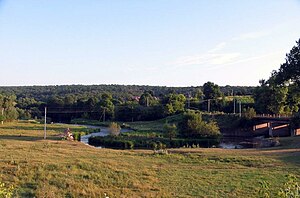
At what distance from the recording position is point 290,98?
4875cm

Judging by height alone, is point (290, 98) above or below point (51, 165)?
above

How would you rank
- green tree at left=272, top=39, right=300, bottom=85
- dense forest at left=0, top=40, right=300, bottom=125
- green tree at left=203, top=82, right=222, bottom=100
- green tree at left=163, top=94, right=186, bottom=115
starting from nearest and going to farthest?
green tree at left=272, top=39, right=300, bottom=85, dense forest at left=0, top=40, right=300, bottom=125, green tree at left=163, top=94, right=186, bottom=115, green tree at left=203, top=82, right=222, bottom=100

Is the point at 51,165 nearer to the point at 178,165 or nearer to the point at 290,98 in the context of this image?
the point at 178,165

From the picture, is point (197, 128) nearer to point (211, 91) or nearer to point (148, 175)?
point (148, 175)

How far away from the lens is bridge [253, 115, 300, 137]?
62.6m

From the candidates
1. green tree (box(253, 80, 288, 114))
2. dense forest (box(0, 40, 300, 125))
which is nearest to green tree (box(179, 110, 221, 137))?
green tree (box(253, 80, 288, 114))

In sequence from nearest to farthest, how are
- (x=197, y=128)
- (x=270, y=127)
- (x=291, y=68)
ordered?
(x=291, y=68) → (x=197, y=128) → (x=270, y=127)

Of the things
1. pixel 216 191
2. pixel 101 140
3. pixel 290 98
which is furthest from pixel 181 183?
pixel 290 98

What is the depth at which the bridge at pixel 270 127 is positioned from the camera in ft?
205

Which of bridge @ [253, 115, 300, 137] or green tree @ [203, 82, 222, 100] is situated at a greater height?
green tree @ [203, 82, 222, 100]

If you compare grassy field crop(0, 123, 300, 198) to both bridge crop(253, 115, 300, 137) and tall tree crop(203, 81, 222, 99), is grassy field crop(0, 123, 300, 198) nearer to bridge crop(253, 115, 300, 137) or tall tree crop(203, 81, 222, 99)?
bridge crop(253, 115, 300, 137)

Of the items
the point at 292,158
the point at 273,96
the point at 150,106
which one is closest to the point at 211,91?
the point at 150,106

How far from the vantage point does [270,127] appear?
6444 cm

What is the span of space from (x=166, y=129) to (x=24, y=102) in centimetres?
7434
